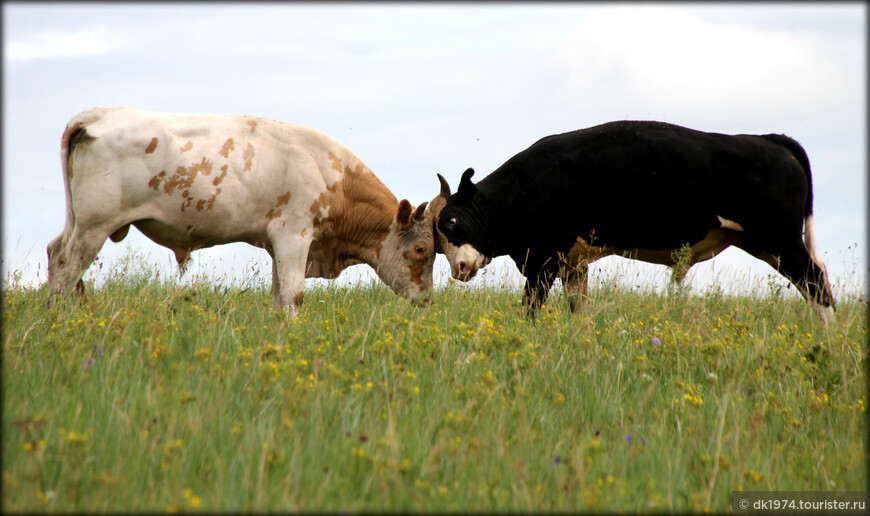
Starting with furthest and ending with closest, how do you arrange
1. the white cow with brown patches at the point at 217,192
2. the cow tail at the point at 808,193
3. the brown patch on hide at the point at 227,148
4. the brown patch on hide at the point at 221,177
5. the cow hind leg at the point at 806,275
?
1. the cow tail at the point at 808,193
2. the cow hind leg at the point at 806,275
3. the brown patch on hide at the point at 227,148
4. the brown patch on hide at the point at 221,177
5. the white cow with brown patches at the point at 217,192

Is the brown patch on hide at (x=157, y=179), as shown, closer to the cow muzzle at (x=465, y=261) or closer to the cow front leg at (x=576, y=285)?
the cow muzzle at (x=465, y=261)

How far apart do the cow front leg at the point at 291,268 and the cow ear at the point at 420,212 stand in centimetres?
165

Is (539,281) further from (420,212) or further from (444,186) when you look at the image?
(444,186)

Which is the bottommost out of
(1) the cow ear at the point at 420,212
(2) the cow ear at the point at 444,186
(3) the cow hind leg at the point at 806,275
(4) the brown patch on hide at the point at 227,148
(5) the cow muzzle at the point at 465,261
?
(5) the cow muzzle at the point at 465,261

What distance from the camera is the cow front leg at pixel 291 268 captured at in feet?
27.4

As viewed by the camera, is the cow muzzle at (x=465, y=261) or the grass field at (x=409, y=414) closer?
the grass field at (x=409, y=414)

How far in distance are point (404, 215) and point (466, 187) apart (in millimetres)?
858

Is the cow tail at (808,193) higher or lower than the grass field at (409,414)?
higher

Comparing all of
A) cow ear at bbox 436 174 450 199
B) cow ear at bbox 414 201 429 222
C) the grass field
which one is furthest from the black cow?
the grass field

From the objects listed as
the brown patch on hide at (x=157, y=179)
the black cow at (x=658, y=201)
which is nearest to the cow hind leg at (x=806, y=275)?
the black cow at (x=658, y=201)

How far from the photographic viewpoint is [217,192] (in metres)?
8.01

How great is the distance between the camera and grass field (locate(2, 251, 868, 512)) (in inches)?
140

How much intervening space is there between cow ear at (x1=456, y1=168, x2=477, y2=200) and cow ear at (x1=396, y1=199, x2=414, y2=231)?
2.23 feet

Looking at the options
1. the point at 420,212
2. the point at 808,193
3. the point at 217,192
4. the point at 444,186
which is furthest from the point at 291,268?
the point at 808,193
